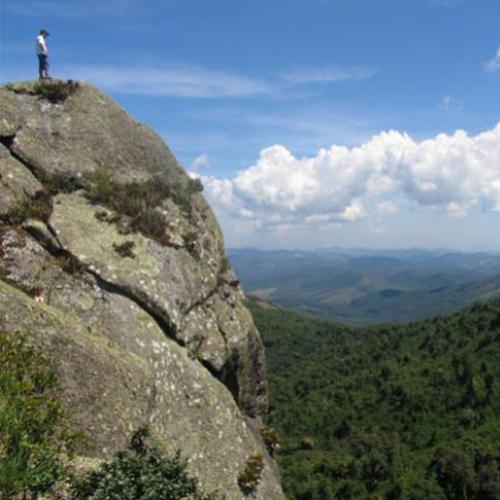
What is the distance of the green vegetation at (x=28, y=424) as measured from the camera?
7.00 m

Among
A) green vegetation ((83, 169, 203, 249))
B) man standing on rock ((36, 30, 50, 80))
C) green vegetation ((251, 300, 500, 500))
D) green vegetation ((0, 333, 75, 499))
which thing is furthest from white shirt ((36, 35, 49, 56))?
green vegetation ((251, 300, 500, 500))

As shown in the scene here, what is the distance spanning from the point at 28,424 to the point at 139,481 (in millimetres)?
1954

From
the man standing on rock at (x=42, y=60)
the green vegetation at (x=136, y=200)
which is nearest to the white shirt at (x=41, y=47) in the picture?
the man standing on rock at (x=42, y=60)

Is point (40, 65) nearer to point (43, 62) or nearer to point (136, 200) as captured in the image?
point (43, 62)

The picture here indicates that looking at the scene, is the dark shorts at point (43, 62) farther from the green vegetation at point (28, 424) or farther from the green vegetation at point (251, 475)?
the green vegetation at point (251, 475)

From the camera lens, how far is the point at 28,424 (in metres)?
8.35

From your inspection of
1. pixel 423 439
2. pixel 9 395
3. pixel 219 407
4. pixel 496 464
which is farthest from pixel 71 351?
pixel 423 439

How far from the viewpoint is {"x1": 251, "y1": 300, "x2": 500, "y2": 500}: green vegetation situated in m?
79.8

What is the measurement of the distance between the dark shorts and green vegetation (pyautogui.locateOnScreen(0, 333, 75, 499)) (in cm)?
1407

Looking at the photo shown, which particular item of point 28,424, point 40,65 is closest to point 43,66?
point 40,65

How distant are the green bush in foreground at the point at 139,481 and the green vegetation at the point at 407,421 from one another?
77.5 meters

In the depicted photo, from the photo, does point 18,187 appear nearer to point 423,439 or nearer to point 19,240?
point 19,240

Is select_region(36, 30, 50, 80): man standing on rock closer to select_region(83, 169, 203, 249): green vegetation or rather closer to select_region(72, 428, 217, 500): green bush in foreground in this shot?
select_region(83, 169, 203, 249): green vegetation

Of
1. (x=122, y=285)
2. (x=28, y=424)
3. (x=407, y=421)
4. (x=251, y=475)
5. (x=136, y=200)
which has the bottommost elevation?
(x=407, y=421)
